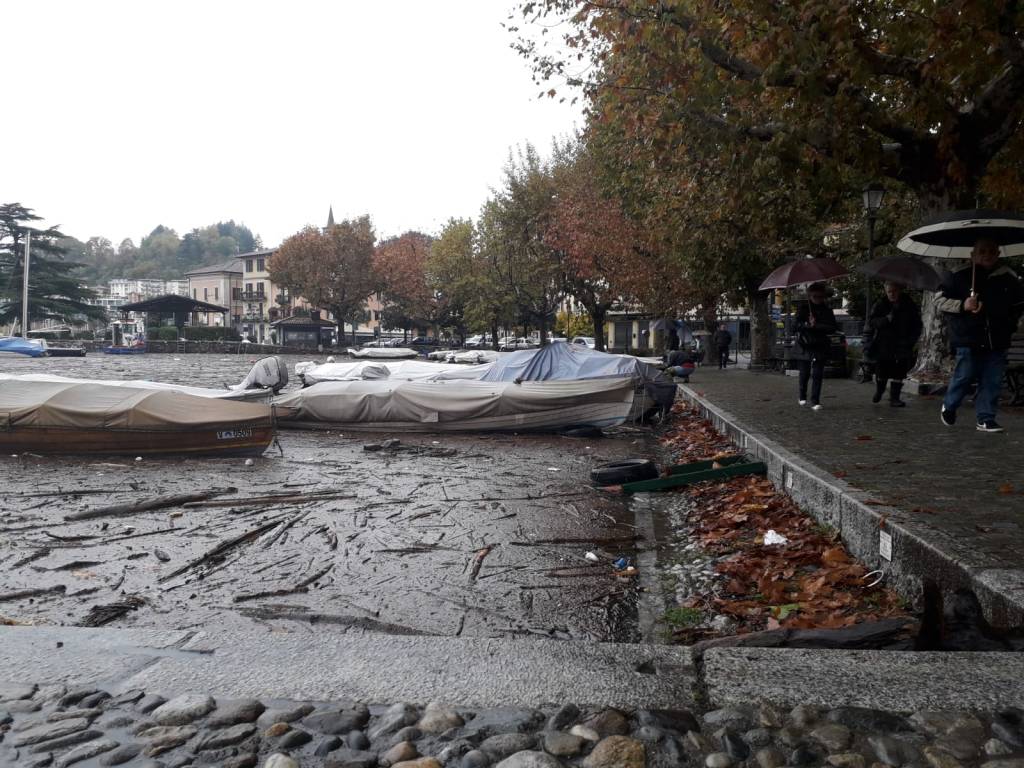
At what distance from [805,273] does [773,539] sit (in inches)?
357

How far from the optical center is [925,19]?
8578mm

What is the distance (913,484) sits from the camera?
6148 mm

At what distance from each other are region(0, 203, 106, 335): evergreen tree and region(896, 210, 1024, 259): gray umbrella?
75.1 meters

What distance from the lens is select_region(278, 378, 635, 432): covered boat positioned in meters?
15.4

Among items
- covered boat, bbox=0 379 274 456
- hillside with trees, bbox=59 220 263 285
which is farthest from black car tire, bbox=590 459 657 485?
hillside with trees, bbox=59 220 263 285

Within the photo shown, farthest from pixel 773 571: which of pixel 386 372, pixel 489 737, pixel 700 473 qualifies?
pixel 386 372

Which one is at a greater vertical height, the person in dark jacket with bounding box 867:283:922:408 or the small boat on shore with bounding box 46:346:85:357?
the person in dark jacket with bounding box 867:283:922:408

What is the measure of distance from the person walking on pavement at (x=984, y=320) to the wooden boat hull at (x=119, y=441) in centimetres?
1012

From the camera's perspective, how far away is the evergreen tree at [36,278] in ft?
231

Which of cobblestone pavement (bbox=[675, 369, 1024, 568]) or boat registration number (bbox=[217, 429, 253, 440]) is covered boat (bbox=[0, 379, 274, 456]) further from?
cobblestone pavement (bbox=[675, 369, 1024, 568])

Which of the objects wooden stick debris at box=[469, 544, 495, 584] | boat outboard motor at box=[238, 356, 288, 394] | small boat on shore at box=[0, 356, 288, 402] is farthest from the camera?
boat outboard motor at box=[238, 356, 288, 394]

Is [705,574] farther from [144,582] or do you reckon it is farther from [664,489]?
[144,582]

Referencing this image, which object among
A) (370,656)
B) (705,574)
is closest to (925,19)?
(705,574)

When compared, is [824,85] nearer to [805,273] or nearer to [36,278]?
[805,273]
